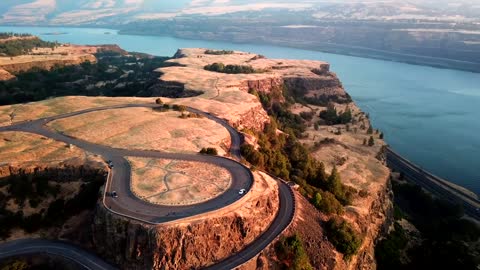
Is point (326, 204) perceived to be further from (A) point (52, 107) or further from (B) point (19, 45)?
(B) point (19, 45)

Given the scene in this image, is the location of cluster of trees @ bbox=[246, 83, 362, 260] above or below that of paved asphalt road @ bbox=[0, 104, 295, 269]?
below

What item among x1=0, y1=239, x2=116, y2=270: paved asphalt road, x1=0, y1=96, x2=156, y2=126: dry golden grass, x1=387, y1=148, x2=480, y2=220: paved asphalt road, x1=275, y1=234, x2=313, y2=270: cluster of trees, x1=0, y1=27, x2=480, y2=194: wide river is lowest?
x1=387, y1=148, x2=480, y2=220: paved asphalt road

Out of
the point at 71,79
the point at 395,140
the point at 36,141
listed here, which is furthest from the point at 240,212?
the point at 71,79

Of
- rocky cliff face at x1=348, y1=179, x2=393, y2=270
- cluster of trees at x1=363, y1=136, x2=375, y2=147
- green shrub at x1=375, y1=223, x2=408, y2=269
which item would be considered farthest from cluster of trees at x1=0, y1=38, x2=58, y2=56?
green shrub at x1=375, y1=223, x2=408, y2=269

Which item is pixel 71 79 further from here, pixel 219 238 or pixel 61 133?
pixel 219 238

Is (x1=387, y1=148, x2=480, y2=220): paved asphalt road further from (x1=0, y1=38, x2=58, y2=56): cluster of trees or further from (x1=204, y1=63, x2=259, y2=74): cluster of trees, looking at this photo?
(x1=0, y1=38, x2=58, y2=56): cluster of trees

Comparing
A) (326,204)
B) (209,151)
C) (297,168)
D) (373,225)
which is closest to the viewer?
(326,204)

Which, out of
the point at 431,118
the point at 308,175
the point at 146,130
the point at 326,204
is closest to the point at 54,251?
the point at 146,130
